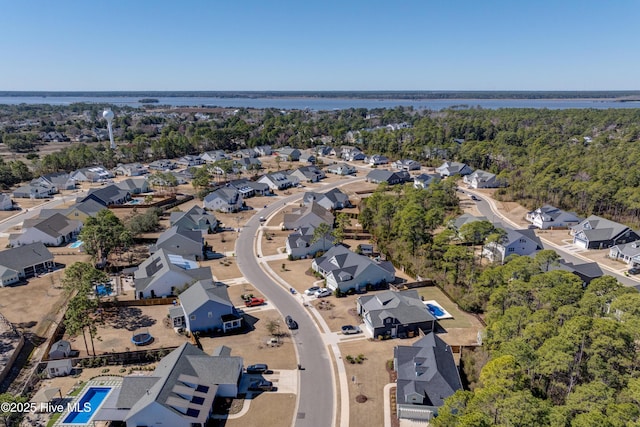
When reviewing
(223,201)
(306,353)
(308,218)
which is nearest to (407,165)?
(308,218)

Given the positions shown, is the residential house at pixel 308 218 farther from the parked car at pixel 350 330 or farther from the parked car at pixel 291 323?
the parked car at pixel 350 330

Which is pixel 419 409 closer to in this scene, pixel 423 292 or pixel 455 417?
pixel 455 417

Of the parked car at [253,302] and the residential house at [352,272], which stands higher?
the residential house at [352,272]

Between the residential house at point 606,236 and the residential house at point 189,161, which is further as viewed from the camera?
the residential house at point 189,161

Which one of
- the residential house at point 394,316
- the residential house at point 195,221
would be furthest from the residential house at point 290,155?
the residential house at point 394,316

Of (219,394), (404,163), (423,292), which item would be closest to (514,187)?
(404,163)

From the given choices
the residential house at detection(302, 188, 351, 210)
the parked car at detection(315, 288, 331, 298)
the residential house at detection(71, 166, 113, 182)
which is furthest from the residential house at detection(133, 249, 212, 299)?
the residential house at detection(71, 166, 113, 182)
